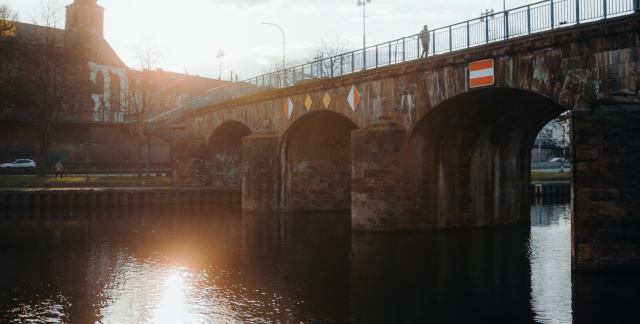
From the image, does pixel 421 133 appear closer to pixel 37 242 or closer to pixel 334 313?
pixel 334 313

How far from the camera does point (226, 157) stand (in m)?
42.8

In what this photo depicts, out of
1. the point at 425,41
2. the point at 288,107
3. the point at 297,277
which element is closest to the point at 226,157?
the point at 288,107

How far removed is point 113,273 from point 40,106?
126 ft

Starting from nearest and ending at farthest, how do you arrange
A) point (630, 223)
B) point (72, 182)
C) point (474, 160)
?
point (630, 223), point (474, 160), point (72, 182)

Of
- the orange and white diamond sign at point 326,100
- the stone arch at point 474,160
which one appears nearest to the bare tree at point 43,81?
the orange and white diamond sign at point 326,100

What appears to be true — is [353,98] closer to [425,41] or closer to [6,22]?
[425,41]

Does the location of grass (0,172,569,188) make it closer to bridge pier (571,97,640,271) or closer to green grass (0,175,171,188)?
green grass (0,175,171,188)

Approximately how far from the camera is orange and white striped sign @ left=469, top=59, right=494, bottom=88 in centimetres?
1834

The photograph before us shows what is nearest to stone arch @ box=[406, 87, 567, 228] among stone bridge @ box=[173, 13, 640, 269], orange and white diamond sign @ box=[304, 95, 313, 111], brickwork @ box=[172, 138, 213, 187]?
stone bridge @ box=[173, 13, 640, 269]

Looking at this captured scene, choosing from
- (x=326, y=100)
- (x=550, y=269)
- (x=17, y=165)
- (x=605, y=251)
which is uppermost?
(x=326, y=100)

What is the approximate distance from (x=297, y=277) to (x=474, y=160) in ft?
37.4

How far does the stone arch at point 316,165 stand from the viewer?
3148 cm

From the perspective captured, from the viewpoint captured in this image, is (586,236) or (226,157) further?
(226,157)

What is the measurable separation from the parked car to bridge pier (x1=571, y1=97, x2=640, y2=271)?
51456mm
